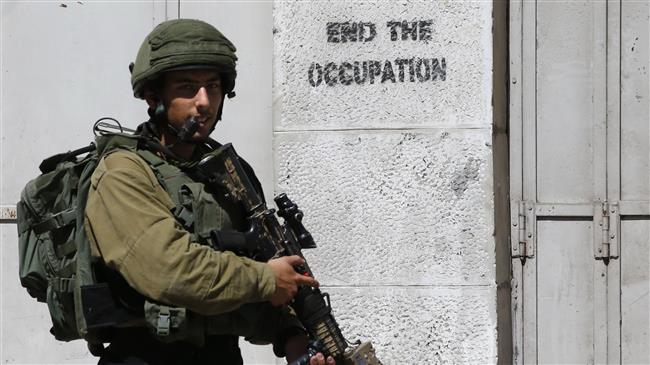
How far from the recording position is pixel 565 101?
5.08m

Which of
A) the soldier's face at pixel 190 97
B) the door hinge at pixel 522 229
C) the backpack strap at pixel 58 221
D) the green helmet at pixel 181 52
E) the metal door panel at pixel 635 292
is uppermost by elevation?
the green helmet at pixel 181 52

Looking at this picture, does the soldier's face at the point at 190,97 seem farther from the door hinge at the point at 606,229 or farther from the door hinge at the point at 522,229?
the door hinge at the point at 606,229

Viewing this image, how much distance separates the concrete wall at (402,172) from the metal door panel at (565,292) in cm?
44

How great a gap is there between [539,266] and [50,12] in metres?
2.41

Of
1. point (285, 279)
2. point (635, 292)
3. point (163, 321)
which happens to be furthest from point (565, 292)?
point (163, 321)

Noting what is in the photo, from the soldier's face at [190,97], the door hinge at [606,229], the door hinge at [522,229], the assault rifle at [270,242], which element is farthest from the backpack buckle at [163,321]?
the door hinge at [606,229]

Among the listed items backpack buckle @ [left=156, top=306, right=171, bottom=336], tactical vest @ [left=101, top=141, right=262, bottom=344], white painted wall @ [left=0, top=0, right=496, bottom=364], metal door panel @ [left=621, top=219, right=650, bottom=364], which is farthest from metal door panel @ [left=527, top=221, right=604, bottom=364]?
backpack buckle @ [left=156, top=306, right=171, bottom=336]

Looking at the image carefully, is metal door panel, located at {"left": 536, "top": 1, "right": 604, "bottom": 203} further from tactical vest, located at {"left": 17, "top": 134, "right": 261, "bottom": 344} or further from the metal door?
tactical vest, located at {"left": 17, "top": 134, "right": 261, "bottom": 344}

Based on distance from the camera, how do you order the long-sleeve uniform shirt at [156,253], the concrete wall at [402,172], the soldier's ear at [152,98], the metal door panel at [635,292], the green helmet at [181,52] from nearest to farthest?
the long-sleeve uniform shirt at [156,253]
the green helmet at [181,52]
the soldier's ear at [152,98]
the concrete wall at [402,172]
the metal door panel at [635,292]

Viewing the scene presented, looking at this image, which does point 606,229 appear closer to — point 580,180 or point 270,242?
point 580,180

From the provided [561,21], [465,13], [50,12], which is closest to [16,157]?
[50,12]

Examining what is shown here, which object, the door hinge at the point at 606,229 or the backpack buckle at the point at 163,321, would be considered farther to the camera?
the door hinge at the point at 606,229

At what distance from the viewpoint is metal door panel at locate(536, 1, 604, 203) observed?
5059 millimetres

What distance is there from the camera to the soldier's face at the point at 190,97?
3428 millimetres
